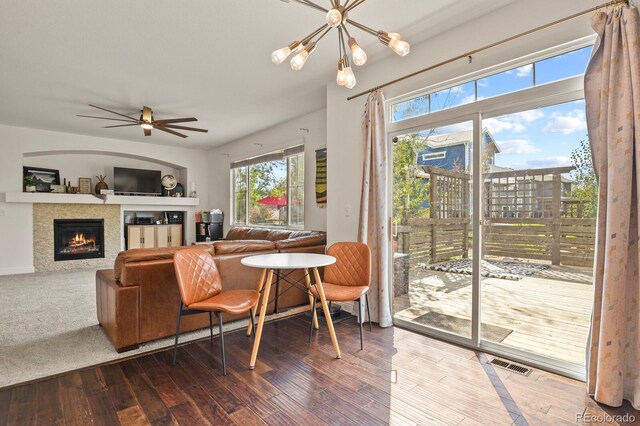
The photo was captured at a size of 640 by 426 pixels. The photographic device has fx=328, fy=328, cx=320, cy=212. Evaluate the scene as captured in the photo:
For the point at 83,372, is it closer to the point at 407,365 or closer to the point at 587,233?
the point at 407,365

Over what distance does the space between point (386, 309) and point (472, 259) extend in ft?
3.13

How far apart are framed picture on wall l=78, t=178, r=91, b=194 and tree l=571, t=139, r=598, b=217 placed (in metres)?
8.10

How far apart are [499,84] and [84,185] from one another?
25.1ft

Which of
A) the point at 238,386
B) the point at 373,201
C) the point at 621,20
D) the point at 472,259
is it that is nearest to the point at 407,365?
the point at 472,259

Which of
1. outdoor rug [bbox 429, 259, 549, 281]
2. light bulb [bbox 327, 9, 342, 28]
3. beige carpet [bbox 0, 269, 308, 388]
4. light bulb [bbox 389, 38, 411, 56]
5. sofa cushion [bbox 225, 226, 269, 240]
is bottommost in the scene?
beige carpet [bbox 0, 269, 308, 388]

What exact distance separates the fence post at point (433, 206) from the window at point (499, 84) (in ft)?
2.08

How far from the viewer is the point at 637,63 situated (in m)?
1.83

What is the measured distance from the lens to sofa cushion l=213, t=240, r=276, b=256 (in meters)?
3.12

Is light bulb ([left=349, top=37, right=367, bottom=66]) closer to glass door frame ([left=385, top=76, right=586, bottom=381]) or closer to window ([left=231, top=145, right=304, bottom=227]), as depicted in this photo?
glass door frame ([left=385, top=76, right=586, bottom=381])

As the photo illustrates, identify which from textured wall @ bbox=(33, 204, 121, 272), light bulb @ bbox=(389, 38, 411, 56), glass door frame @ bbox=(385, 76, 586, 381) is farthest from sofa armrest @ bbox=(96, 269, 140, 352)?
textured wall @ bbox=(33, 204, 121, 272)

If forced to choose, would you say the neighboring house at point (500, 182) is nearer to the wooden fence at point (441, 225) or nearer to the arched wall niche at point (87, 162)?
the wooden fence at point (441, 225)

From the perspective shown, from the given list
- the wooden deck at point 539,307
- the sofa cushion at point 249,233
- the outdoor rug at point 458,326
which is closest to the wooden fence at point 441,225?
the wooden deck at point 539,307

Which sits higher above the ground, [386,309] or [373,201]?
[373,201]

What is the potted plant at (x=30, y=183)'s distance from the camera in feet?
19.9
